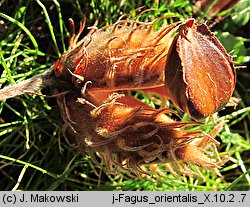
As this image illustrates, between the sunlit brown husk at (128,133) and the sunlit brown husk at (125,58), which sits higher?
the sunlit brown husk at (125,58)

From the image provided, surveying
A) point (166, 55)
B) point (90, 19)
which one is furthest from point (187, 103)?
point (90, 19)

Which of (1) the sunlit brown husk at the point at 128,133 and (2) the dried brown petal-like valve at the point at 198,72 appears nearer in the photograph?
(2) the dried brown petal-like valve at the point at 198,72

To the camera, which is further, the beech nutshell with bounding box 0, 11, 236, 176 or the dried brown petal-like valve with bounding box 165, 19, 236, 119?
the beech nutshell with bounding box 0, 11, 236, 176

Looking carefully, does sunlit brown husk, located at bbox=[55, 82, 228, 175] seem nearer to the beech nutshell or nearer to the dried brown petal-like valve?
the beech nutshell

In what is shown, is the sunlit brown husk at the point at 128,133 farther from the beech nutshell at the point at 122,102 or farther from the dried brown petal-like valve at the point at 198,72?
the dried brown petal-like valve at the point at 198,72

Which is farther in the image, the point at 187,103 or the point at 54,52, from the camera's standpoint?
the point at 54,52

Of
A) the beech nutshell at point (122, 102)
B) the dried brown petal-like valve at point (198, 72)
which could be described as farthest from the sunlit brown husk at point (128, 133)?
the dried brown petal-like valve at point (198, 72)

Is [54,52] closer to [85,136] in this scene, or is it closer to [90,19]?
[90,19]

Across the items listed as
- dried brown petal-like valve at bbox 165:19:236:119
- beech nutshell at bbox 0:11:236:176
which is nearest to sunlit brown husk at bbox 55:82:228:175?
beech nutshell at bbox 0:11:236:176

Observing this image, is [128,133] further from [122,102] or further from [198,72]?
[198,72]
